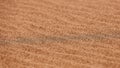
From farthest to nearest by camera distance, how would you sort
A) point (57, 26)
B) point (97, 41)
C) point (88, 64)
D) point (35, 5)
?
point (35, 5) → point (57, 26) → point (97, 41) → point (88, 64)

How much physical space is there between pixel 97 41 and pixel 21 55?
46 cm

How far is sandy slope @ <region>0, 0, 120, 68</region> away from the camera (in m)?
1.35

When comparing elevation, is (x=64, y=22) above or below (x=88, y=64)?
above

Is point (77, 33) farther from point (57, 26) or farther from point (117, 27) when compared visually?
point (117, 27)

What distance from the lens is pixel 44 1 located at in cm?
178

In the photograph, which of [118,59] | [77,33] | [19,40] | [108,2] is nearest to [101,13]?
[108,2]

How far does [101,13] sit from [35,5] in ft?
1.54

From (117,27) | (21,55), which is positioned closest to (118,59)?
(117,27)

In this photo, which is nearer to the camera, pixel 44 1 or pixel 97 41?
pixel 97 41

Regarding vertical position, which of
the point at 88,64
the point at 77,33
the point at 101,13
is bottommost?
the point at 88,64

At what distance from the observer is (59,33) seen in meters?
1.52

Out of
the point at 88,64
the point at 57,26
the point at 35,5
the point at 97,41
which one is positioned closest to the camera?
the point at 88,64

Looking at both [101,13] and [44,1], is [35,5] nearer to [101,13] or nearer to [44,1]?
[44,1]

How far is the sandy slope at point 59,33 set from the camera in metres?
1.35
